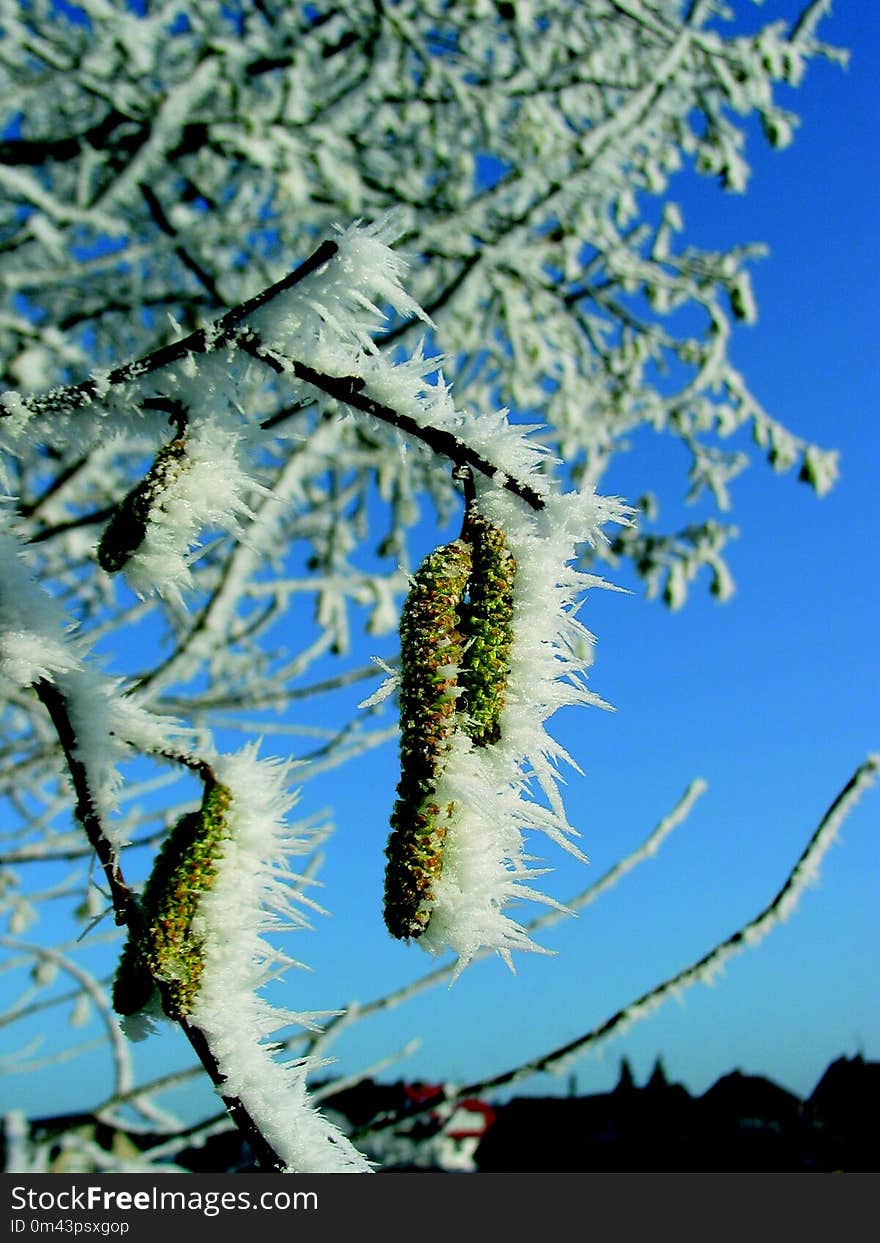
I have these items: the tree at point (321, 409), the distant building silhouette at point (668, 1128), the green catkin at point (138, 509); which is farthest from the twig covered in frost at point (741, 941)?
the distant building silhouette at point (668, 1128)

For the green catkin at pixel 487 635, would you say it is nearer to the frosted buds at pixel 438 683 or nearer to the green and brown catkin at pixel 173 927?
the frosted buds at pixel 438 683

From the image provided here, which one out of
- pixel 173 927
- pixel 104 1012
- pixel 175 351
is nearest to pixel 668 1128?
pixel 104 1012

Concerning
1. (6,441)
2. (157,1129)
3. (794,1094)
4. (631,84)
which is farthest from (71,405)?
(794,1094)

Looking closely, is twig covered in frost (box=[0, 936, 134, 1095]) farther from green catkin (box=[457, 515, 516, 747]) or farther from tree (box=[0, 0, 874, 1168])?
green catkin (box=[457, 515, 516, 747])

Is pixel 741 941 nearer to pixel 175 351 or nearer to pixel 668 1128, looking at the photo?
pixel 175 351

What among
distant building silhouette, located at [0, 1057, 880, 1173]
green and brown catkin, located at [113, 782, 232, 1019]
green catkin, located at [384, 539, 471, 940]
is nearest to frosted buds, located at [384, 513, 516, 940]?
green catkin, located at [384, 539, 471, 940]

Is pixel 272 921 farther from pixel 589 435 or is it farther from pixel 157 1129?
pixel 589 435
